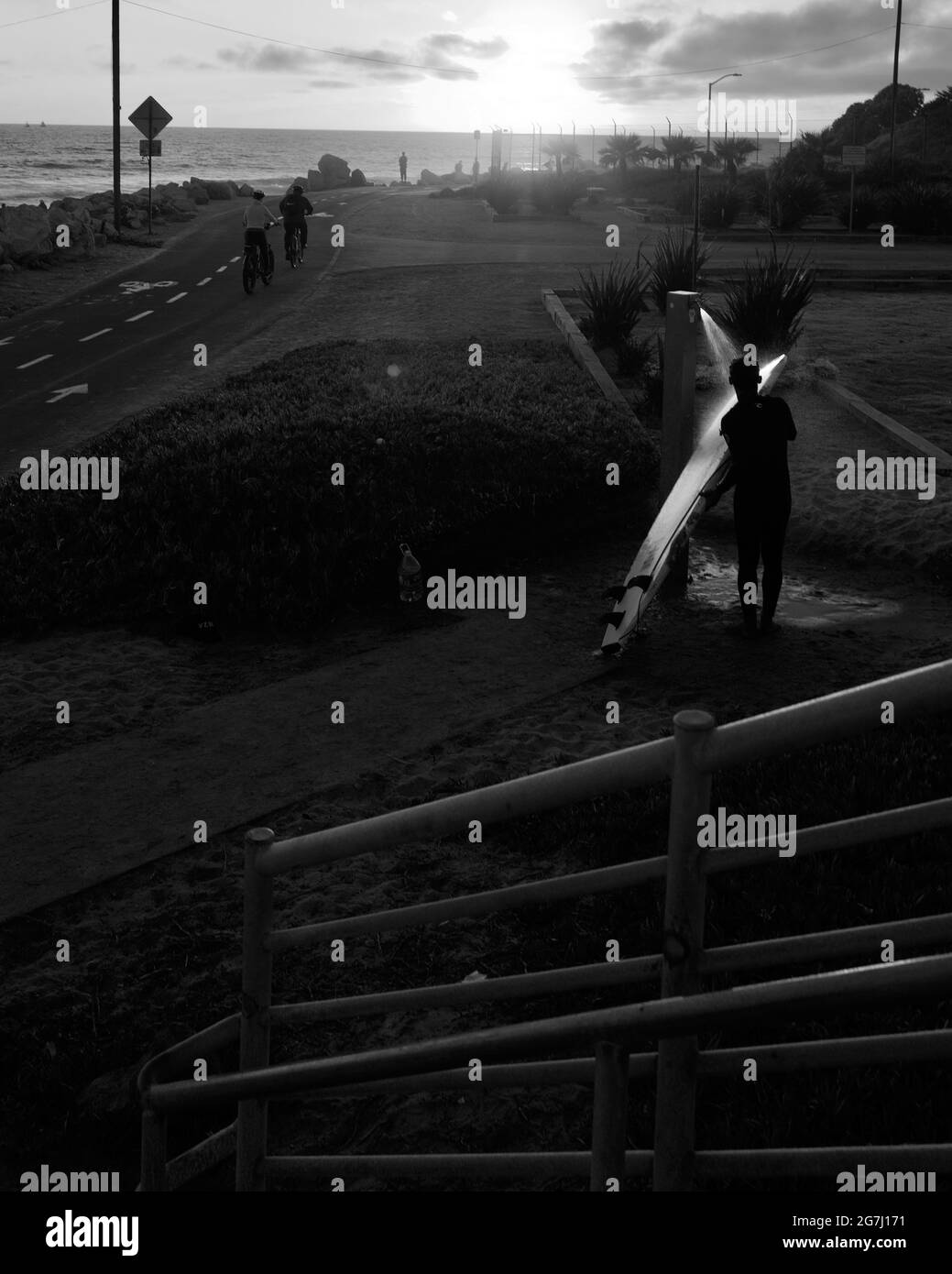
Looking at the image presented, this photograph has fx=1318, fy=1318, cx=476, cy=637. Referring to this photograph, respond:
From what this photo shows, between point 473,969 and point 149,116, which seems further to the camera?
point 149,116

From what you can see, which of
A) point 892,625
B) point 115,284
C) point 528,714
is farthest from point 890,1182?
point 115,284

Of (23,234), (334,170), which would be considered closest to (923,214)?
(23,234)

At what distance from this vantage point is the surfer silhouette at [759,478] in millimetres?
8477

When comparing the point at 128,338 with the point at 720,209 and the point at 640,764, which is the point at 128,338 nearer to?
the point at 640,764

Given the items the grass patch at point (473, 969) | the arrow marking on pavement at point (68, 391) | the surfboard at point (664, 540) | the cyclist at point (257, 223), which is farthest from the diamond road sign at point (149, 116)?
the grass patch at point (473, 969)

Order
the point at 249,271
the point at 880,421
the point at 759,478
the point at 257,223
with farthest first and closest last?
the point at 249,271, the point at 257,223, the point at 880,421, the point at 759,478

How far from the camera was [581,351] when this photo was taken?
57.8 feet

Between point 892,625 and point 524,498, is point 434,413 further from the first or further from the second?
point 892,625

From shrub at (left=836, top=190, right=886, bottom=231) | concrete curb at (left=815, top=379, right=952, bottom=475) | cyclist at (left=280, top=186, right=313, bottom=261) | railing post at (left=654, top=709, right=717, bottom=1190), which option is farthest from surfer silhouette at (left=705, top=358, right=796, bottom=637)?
shrub at (left=836, top=190, right=886, bottom=231)

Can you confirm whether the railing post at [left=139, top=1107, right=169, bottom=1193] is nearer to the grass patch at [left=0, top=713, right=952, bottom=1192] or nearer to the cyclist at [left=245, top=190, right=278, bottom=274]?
the grass patch at [left=0, top=713, right=952, bottom=1192]

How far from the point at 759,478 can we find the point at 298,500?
3637mm

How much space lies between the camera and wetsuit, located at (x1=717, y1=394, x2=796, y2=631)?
847 cm
